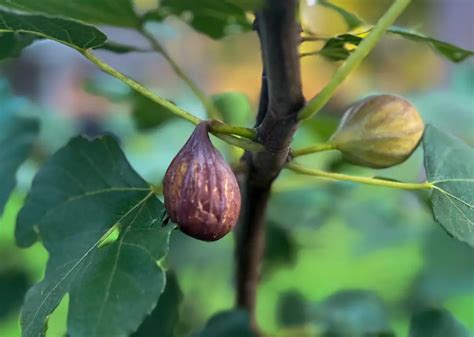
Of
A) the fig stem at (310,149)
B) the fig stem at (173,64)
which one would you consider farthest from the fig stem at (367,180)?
the fig stem at (173,64)

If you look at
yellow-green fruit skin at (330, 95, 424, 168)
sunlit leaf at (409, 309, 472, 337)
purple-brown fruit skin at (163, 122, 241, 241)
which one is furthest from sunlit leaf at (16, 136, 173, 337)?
sunlit leaf at (409, 309, 472, 337)

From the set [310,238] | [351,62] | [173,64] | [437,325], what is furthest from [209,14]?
[310,238]

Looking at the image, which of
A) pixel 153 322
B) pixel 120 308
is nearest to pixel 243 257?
pixel 153 322

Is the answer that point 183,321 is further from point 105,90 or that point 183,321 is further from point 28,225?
point 28,225

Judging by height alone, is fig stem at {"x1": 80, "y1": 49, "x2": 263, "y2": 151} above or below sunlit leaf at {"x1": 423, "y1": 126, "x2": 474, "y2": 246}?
above

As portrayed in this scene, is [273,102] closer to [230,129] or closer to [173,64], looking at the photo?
[230,129]

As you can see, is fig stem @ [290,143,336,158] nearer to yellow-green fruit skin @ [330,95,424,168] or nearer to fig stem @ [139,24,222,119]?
yellow-green fruit skin @ [330,95,424,168]

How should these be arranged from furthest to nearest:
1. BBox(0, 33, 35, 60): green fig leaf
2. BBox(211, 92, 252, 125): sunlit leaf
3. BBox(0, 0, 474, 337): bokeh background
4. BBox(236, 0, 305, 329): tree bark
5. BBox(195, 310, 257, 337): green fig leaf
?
BBox(0, 0, 474, 337): bokeh background < BBox(211, 92, 252, 125): sunlit leaf < BBox(195, 310, 257, 337): green fig leaf < BBox(0, 33, 35, 60): green fig leaf < BBox(236, 0, 305, 329): tree bark
